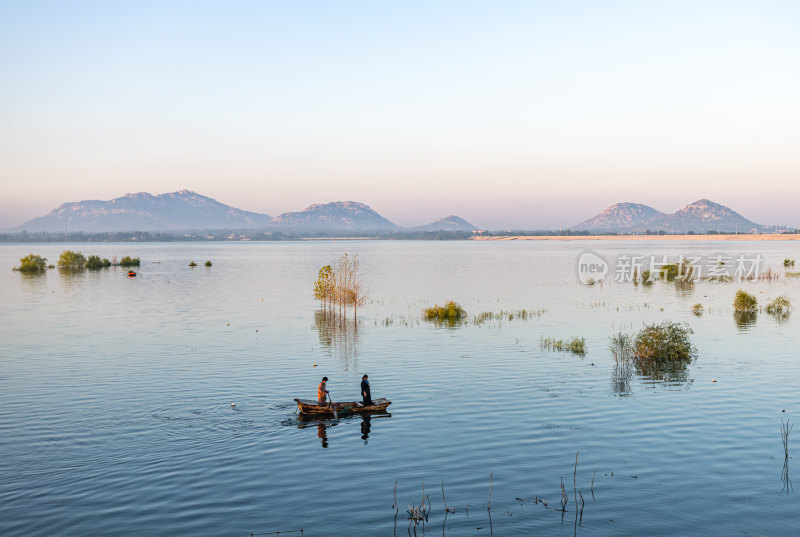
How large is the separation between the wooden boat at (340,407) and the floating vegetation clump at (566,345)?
23629 mm

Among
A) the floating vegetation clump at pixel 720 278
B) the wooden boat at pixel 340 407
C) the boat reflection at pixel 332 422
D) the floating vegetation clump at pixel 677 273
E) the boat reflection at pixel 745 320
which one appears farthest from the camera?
the floating vegetation clump at pixel 677 273

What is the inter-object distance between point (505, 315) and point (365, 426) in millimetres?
46338

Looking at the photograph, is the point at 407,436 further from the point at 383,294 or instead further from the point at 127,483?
the point at 383,294

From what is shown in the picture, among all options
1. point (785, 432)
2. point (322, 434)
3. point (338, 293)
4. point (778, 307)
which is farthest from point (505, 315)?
point (322, 434)

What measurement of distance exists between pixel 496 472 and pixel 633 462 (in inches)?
237

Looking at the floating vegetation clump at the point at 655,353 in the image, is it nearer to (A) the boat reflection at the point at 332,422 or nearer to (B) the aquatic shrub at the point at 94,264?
(A) the boat reflection at the point at 332,422

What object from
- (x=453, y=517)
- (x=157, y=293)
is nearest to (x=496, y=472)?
(x=453, y=517)

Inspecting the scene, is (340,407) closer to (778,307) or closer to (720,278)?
(778,307)

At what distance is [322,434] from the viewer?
1341 inches

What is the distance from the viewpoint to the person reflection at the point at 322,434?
32.8 meters

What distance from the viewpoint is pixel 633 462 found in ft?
95.6

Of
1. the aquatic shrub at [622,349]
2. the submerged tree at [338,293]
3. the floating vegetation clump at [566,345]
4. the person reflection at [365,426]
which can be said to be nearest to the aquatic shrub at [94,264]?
the submerged tree at [338,293]

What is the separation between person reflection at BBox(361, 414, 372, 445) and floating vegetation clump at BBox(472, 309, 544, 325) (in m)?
37.4

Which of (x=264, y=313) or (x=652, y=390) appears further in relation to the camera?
(x=264, y=313)
